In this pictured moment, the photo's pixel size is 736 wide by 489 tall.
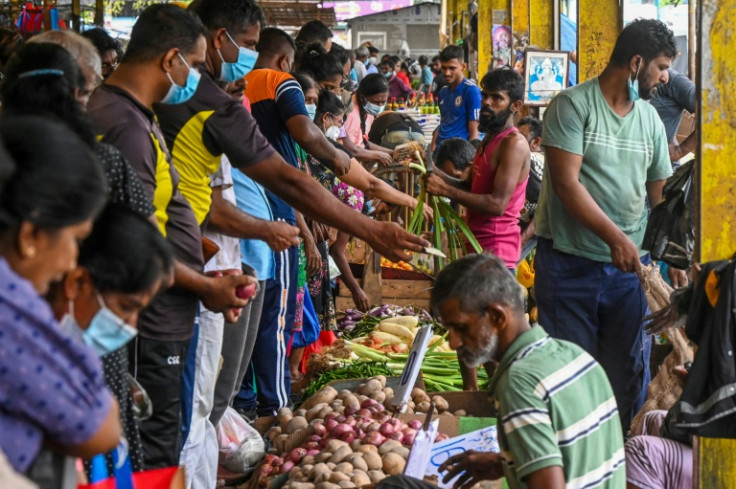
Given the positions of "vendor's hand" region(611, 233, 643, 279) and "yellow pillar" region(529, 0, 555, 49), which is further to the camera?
"yellow pillar" region(529, 0, 555, 49)

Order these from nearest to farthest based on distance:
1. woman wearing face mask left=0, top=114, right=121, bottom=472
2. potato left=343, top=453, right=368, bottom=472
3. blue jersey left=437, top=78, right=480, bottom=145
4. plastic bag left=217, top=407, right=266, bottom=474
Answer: woman wearing face mask left=0, top=114, right=121, bottom=472 → potato left=343, top=453, right=368, bottom=472 → plastic bag left=217, top=407, right=266, bottom=474 → blue jersey left=437, top=78, right=480, bottom=145

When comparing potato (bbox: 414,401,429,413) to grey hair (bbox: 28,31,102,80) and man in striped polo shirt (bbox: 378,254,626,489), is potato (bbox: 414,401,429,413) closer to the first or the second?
man in striped polo shirt (bbox: 378,254,626,489)

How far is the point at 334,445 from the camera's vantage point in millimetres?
4512

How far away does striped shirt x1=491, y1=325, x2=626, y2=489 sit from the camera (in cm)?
277

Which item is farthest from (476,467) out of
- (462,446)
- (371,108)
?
(371,108)

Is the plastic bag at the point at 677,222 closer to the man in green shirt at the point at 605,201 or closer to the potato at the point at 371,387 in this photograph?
the man in green shirt at the point at 605,201

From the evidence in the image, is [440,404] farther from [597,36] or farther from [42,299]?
[597,36]

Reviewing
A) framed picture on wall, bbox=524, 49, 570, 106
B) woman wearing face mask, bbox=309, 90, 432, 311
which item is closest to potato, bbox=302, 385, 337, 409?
woman wearing face mask, bbox=309, 90, 432, 311

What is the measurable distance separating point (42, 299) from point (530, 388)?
1557 mm

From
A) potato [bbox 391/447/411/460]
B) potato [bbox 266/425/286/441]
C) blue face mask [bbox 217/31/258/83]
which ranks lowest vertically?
potato [bbox 266/425/286/441]

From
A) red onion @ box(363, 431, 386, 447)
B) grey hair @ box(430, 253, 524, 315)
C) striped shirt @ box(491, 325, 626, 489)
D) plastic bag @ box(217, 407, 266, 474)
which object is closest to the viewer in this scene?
striped shirt @ box(491, 325, 626, 489)

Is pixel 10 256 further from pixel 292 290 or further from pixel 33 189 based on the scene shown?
pixel 292 290

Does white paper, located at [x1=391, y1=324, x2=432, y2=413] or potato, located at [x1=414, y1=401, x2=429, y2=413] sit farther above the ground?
white paper, located at [x1=391, y1=324, x2=432, y2=413]

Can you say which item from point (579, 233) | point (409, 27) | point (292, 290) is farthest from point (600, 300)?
point (409, 27)
